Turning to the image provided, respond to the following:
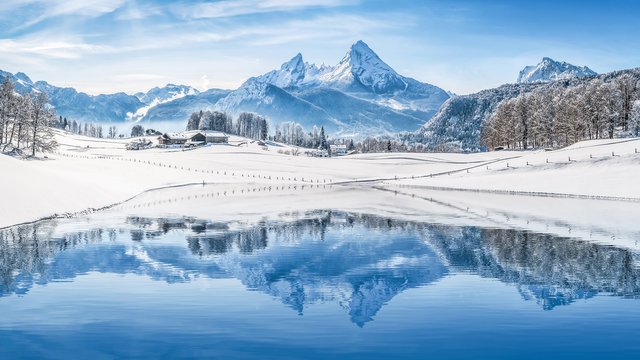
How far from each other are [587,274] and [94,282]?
25.2 m

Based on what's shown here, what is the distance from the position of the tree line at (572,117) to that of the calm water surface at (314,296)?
391 feet

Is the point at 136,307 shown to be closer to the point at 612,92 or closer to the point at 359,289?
the point at 359,289

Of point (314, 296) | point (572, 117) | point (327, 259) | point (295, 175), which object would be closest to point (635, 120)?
Result: point (572, 117)

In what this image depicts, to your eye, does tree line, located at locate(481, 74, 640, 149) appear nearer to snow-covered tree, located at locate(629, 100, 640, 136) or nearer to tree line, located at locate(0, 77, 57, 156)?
snow-covered tree, located at locate(629, 100, 640, 136)

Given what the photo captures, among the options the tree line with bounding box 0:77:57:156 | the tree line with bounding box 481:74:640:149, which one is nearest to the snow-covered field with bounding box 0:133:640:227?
the tree line with bounding box 0:77:57:156

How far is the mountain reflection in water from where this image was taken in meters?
28.9

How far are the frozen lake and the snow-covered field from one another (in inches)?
445

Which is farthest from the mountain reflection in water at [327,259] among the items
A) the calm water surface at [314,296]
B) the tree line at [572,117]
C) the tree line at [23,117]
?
the tree line at [572,117]

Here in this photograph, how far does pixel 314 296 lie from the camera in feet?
90.5

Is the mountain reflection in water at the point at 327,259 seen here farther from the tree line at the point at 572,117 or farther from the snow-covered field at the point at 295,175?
the tree line at the point at 572,117

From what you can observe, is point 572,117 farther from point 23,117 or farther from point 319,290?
point 319,290

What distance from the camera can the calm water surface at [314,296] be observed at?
20.1 metres

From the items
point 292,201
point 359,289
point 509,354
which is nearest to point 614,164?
point 292,201

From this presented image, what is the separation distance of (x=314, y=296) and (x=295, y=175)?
11222 cm
